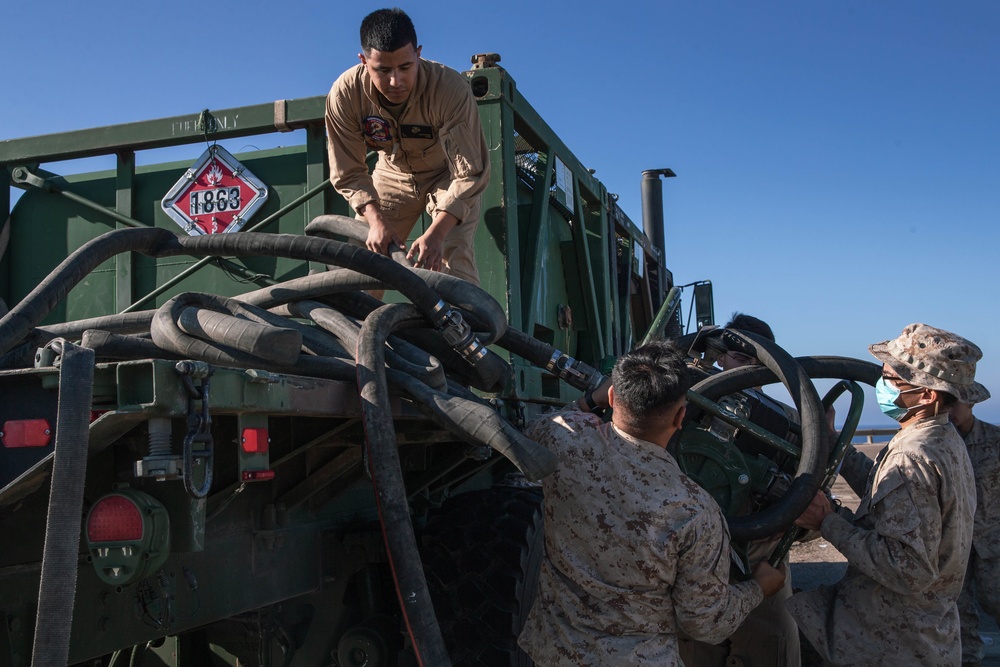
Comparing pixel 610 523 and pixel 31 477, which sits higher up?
pixel 31 477

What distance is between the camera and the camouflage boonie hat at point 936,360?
2.86 meters

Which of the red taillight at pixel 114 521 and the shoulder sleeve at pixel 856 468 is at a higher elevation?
the red taillight at pixel 114 521

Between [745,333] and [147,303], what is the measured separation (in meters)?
2.82

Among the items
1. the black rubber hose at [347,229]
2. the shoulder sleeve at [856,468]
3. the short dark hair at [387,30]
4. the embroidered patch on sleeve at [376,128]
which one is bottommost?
the shoulder sleeve at [856,468]

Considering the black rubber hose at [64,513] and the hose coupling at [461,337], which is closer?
the black rubber hose at [64,513]

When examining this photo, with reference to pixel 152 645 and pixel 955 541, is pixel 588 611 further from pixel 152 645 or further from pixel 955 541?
pixel 152 645

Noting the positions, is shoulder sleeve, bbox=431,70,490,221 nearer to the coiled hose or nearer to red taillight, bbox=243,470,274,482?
the coiled hose

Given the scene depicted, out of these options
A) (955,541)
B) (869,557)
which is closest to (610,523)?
(869,557)

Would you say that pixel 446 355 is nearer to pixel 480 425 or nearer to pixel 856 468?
pixel 480 425

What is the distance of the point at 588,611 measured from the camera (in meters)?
2.53

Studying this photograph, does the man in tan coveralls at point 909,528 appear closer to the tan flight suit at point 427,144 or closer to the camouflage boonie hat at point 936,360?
the camouflage boonie hat at point 936,360

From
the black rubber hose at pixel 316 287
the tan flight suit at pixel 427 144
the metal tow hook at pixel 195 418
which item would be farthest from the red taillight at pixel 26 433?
the tan flight suit at pixel 427 144

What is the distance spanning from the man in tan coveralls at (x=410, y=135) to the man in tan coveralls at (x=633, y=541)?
1.28m

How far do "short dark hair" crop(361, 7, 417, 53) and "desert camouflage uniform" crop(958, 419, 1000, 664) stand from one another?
10.2 ft
